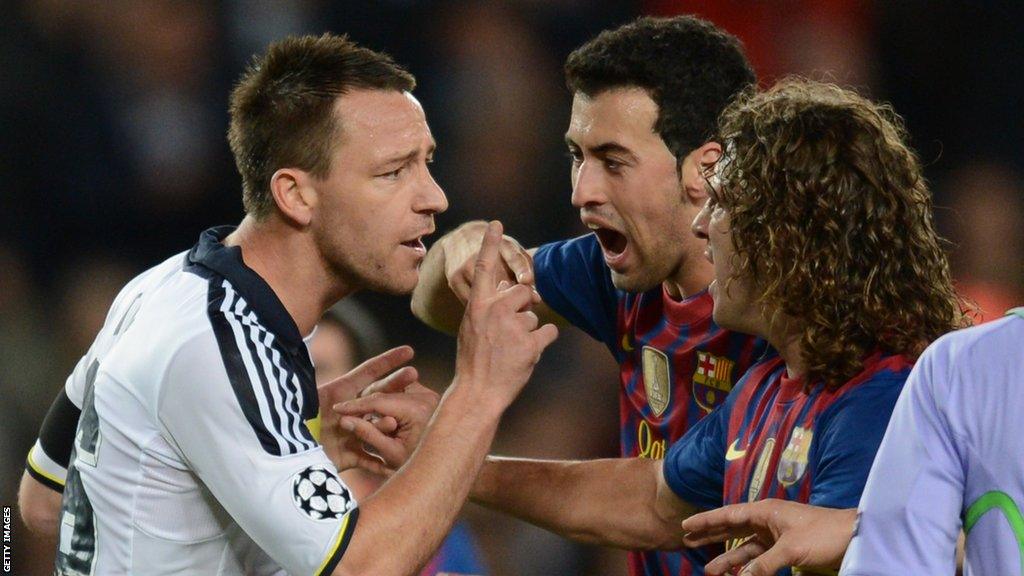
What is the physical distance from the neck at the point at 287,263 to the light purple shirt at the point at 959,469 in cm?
117

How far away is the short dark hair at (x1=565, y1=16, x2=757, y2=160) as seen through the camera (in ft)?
9.52

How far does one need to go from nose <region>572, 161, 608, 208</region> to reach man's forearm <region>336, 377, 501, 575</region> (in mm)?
985

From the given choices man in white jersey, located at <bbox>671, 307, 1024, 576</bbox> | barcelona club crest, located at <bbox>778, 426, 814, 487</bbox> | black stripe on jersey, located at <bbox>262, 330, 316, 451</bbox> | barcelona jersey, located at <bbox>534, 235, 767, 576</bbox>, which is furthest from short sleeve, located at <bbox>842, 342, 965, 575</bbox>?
barcelona jersey, located at <bbox>534, 235, 767, 576</bbox>

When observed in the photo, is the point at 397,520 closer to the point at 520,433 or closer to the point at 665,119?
the point at 665,119

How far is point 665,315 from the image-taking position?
9.41 feet

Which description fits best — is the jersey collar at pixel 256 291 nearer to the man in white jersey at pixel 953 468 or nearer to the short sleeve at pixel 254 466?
the short sleeve at pixel 254 466

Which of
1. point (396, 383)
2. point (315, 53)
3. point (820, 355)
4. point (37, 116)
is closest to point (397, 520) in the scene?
point (396, 383)

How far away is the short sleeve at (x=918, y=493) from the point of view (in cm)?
143

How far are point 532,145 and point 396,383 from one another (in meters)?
2.65

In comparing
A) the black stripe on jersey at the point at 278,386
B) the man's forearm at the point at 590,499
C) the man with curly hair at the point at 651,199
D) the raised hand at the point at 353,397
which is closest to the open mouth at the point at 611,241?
the man with curly hair at the point at 651,199

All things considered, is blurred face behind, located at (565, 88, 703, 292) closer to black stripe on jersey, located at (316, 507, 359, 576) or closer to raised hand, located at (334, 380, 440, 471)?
raised hand, located at (334, 380, 440, 471)

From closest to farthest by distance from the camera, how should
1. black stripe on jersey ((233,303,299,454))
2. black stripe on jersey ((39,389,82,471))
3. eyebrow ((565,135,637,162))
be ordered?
black stripe on jersey ((233,303,299,454))
black stripe on jersey ((39,389,82,471))
eyebrow ((565,135,637,162))

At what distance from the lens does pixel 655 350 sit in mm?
2838

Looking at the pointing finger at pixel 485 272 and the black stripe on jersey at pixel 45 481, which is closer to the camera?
the pointing finger at pixel 485 272
